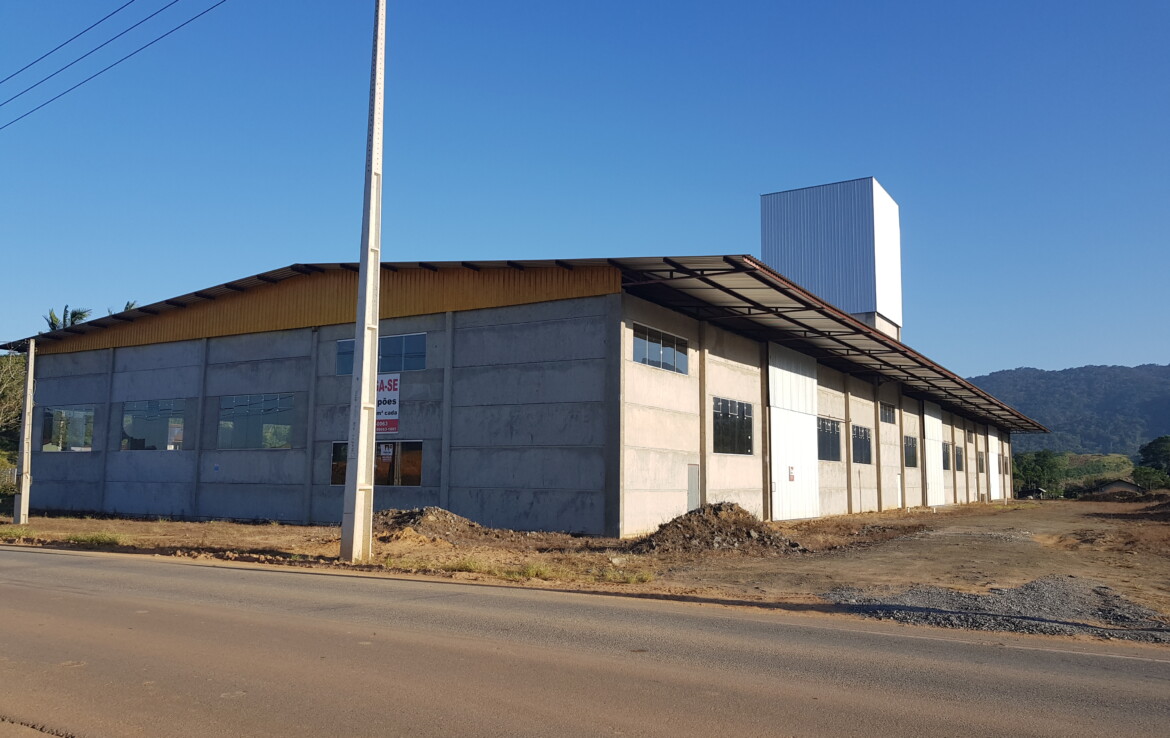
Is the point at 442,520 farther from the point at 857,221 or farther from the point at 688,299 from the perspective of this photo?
the point at 857,221

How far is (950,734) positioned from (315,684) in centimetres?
496

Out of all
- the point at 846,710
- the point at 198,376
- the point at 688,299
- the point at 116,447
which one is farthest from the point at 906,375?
the point at 846,710

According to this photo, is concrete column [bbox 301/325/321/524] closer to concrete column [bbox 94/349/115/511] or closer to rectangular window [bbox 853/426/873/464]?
concrete column [bbox 94/349/115/511]

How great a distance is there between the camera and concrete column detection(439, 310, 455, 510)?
2923 centimetres

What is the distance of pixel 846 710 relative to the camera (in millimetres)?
6742

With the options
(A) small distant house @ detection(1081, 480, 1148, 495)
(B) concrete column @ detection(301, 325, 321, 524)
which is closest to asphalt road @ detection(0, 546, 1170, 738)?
(B) concrete column @ detection(301, 325, 321, 524)

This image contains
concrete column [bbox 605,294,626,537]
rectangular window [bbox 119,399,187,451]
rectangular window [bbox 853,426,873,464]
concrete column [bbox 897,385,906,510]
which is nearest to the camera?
concrete column [bbox 605,294,626,537]

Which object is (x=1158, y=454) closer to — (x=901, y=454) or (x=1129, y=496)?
(x=1129, y=496)

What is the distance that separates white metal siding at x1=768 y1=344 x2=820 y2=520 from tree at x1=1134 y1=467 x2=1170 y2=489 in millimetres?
83265

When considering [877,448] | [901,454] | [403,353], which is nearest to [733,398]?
[403,353]

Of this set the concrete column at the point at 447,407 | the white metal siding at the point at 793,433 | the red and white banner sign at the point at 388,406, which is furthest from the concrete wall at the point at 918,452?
the red and white banner sign at the point at 388,406

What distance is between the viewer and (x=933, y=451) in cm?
6256

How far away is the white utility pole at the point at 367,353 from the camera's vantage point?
1798 cm

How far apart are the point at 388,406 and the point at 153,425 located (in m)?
13.9
